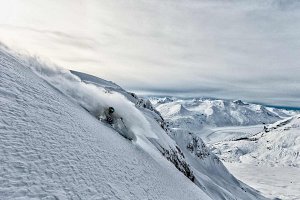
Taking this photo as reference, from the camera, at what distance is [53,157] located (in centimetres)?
601

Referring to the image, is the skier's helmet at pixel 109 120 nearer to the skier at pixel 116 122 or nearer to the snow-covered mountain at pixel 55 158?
the skier at pixel 116 122

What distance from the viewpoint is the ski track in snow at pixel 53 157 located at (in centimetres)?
496

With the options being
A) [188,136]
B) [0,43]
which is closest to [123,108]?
[0,43]

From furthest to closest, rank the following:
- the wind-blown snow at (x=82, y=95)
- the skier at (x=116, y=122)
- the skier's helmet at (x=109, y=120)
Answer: the skier's helmet at (x=109, y=120), the skier at (x=116, y=122), the wind-blown snow at (x=82, y=95)

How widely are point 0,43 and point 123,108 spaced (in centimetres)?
736

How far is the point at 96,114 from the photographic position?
14.2m

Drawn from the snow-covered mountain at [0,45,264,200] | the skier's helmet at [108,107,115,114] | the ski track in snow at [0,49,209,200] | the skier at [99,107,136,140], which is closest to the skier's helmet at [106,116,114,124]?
the skier at [99,107,136,140]

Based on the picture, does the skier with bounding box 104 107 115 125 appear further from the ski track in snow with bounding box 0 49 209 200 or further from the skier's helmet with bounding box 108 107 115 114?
the ski track in snow with bounding box 0 49 209 200

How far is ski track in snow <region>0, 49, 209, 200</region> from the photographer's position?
16.3 ft

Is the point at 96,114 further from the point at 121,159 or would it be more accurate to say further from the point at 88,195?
the point at 88,195

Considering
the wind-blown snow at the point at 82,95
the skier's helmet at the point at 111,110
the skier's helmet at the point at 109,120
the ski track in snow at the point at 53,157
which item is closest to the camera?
the ski track in snow at the point at 53,157

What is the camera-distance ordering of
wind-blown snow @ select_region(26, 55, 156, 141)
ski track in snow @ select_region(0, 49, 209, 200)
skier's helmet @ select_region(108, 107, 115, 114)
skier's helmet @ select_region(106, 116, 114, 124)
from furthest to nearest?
1. skier's helmet @ select_region(108, 107, 115, 114)
2. skier's helmet @ select_region(106, 116, 114, 124)
3. wind-blown snow @ select_region(26, 55, 156, 141)
4. ski track in snow @ select_region(0, 49, 209, 200)

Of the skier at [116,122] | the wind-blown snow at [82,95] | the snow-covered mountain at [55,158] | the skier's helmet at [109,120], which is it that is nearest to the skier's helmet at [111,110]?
the skier at [116,122]

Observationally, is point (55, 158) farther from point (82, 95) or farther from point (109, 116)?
point (82, 95)
